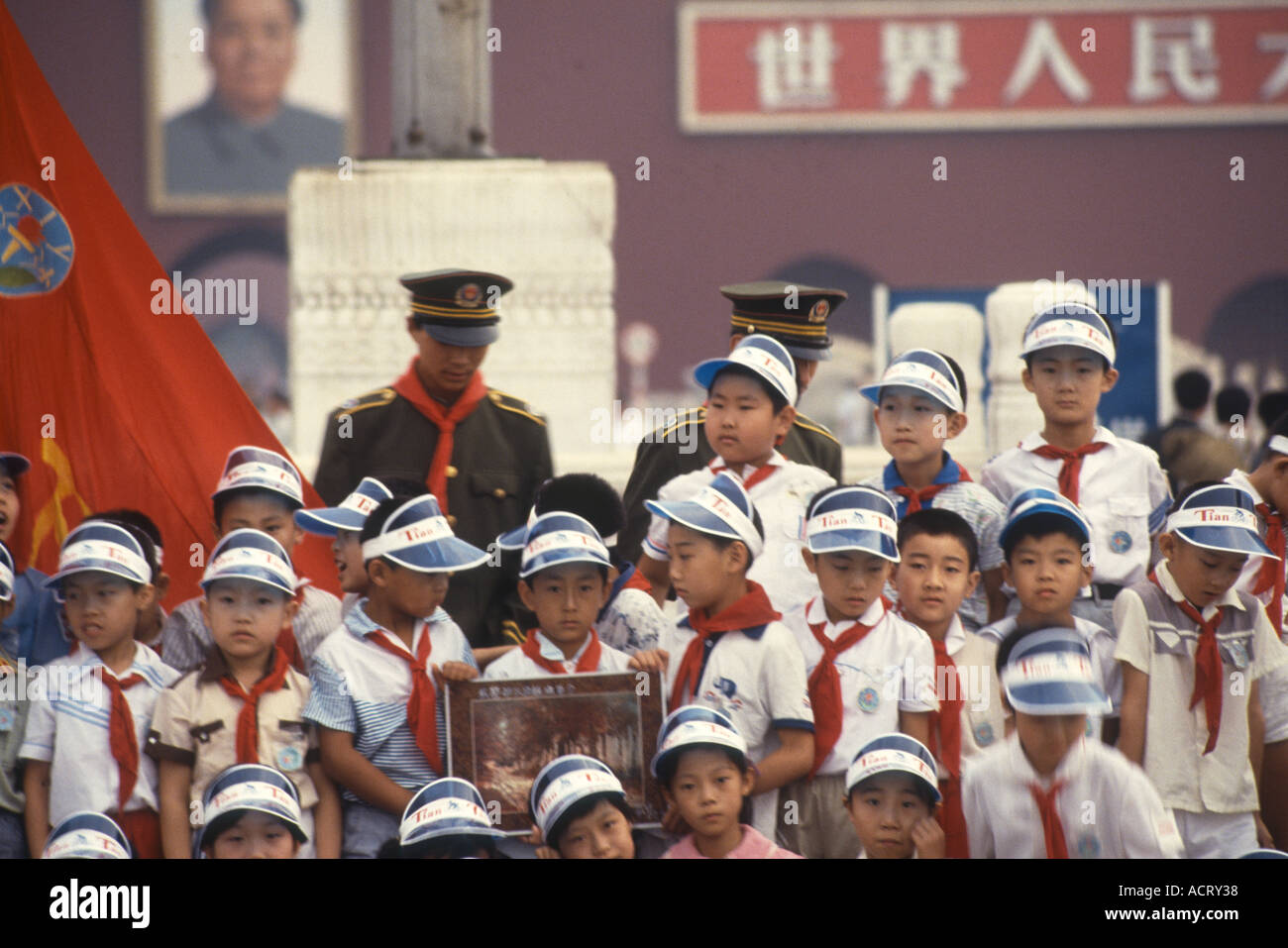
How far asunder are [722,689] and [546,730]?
1.44 ft

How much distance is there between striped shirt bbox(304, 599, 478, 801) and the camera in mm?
4641

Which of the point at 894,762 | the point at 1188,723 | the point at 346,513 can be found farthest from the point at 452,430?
the point at 1188,723

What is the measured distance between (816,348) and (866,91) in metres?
12.9

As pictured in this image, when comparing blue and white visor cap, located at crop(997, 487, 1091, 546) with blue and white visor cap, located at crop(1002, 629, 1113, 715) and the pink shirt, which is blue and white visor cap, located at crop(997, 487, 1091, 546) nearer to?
blue and white visor cap, located at crop(1002, 629, 1113, 715)

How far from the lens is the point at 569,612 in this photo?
15.5 ft

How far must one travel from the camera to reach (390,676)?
15.4ft

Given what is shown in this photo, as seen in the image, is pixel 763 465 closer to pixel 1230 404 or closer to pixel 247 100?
pixel 1230 404

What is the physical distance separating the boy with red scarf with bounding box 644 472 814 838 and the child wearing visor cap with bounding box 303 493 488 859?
0.51 metres

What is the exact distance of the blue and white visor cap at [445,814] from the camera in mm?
4391

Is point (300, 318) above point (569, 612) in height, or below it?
above

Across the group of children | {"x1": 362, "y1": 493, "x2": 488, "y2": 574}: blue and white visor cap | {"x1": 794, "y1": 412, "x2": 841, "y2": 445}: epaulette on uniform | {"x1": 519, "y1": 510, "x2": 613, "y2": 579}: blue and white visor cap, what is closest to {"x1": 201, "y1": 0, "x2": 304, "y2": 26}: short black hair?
{"x1": 794, "y1": 412, "x2": 841, "y2": 445}: epaulette on uniform

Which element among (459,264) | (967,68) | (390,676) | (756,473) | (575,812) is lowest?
(575,812)
